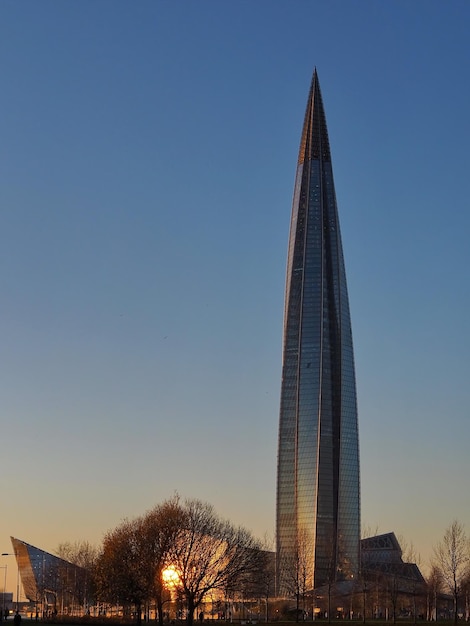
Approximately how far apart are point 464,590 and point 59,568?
75439 mm

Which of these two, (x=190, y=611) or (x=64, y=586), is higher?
(x=190, y=611)

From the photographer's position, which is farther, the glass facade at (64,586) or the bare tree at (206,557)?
the glass facade at (64,586)

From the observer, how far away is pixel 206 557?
107875mm

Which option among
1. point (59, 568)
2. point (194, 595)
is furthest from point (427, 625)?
point (59, 568)

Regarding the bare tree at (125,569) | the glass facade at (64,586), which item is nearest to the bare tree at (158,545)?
the bare tree at (125,569)

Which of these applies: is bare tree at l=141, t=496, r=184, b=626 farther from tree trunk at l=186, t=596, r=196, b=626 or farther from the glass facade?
the glass facade

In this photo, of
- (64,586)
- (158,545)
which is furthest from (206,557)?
(64,586)

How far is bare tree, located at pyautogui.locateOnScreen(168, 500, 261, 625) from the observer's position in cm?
10562

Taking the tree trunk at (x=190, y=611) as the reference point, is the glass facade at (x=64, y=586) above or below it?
below

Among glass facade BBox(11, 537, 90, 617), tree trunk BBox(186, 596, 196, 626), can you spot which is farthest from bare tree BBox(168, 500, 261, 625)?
glass facade BBox(11, 537, 90, 617)

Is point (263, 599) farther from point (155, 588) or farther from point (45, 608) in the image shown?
point (155, 588)

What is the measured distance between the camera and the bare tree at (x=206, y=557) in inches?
4158

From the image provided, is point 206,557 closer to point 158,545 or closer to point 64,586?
point 158,545

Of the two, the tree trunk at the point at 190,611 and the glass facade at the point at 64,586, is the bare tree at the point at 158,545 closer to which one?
the tree trunk at the point at 190,611
